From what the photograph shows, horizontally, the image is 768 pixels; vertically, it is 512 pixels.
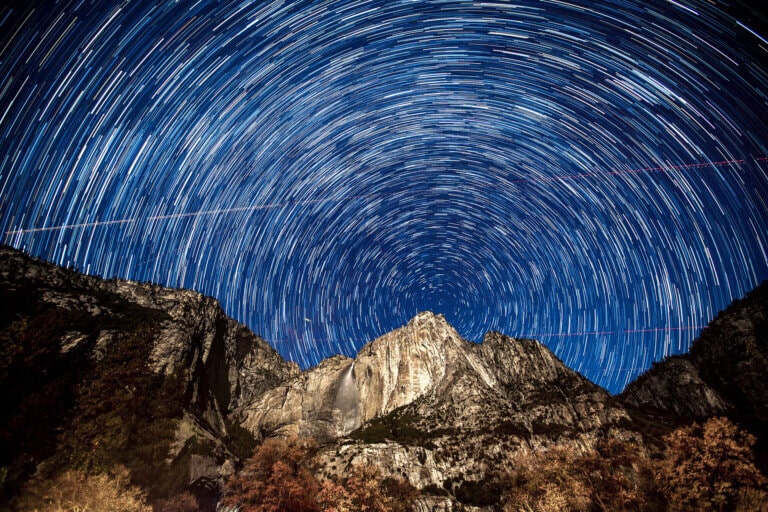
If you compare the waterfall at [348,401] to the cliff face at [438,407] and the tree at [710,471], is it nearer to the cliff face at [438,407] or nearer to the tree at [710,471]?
the cliff face at [438,407]

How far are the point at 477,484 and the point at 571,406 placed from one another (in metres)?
53.3

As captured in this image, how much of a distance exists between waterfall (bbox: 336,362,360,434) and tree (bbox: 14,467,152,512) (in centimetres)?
11436

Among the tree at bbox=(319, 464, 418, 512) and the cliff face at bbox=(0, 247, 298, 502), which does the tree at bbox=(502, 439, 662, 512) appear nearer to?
the tree at bbox=(319, 464, 418, 512)

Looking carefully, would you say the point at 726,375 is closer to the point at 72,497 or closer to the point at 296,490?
the point at 296,490

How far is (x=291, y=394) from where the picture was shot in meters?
151

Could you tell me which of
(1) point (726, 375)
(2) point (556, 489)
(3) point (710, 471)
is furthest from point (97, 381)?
(1) point (726, 375)

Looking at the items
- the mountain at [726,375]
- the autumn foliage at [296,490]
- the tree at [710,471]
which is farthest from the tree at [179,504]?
the mountain at [726,375]

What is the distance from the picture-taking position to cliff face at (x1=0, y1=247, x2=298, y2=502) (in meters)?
50.9

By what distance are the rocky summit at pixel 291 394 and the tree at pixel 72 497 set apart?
464cm

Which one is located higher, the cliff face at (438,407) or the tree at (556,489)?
the cliff face at (438,407)

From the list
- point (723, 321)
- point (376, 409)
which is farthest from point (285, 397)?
point (723, 321)

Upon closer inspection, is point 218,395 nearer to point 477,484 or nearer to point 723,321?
point 477,484

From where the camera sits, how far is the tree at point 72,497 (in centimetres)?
3105

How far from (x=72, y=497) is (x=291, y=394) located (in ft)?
409
